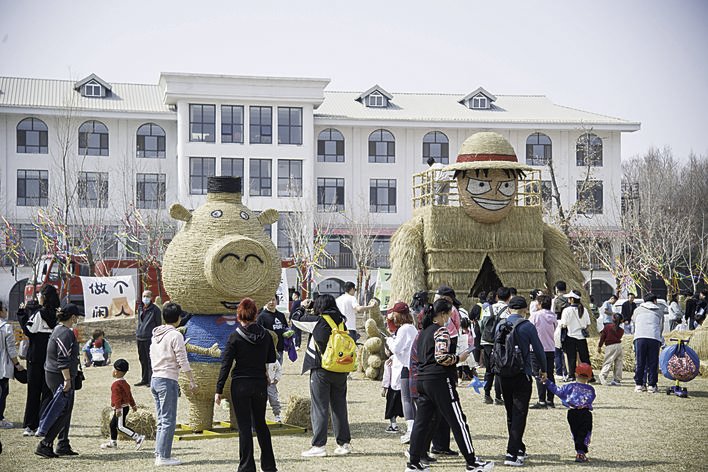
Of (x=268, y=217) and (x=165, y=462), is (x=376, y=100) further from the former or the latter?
(x=165, y=462)

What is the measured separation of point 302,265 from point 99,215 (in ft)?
32.2

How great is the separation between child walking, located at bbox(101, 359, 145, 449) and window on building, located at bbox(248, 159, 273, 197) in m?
36.0

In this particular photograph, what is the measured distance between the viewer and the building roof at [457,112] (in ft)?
162

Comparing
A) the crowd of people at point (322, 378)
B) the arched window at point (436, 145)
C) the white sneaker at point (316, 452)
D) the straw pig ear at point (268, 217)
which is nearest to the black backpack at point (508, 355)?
the crowd of people at point (322, 378)

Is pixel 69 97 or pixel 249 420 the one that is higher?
pixel 69 97

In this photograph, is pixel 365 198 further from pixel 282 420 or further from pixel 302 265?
pixel 282 420

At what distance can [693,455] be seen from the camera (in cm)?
1030

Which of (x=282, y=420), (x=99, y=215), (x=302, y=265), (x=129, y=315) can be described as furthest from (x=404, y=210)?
(x=282, y=420)

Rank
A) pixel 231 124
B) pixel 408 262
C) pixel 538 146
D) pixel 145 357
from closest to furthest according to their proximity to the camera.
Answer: pixel 145 357
pixel 408 262
pixel 231 124
pixel 538 146

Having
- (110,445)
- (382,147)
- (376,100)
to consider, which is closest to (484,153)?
(110,445)

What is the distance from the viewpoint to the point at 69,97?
153ft

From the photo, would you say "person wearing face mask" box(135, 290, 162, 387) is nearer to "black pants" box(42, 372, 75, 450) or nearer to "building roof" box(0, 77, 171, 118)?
"black pants" box(42, 372, 75, 450)

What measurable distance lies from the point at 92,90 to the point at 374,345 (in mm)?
35216

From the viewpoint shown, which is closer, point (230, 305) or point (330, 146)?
point (230, 305)
